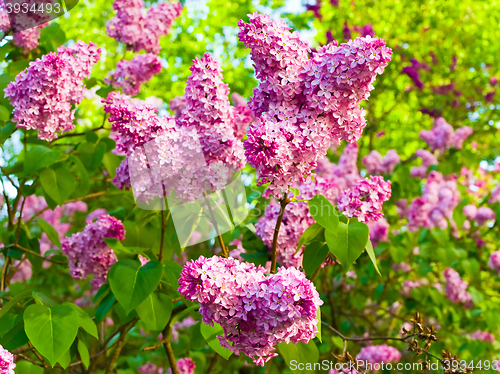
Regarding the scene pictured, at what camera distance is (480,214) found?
3.97 m

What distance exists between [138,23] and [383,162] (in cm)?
244

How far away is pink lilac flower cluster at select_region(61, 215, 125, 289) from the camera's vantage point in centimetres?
210

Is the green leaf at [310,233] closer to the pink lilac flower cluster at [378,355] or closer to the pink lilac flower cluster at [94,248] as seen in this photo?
the pink lilac flower cluster at [94,248]

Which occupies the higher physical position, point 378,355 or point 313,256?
point 313,256

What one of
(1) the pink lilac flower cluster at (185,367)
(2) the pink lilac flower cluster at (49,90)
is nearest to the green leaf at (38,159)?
(2) the pink lilac flower cluster at (49,90)

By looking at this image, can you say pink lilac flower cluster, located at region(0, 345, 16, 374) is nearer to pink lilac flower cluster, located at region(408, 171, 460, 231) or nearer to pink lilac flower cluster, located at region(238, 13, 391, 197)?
pink lilac flower cluster, located at region(238, 13, 391, 197)

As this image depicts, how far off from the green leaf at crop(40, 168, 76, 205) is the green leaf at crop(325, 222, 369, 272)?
1.30m

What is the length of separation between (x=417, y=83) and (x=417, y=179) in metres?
1.30

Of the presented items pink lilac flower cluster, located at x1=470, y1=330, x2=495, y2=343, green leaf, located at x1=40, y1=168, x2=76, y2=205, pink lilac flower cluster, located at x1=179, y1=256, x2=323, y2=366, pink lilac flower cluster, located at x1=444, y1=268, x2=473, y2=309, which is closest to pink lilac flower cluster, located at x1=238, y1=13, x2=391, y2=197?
pink lilac flower cluster, located at x1=179, y1=256, x2=323, y2=366

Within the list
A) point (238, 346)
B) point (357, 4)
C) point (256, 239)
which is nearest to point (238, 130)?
point (256, 239)

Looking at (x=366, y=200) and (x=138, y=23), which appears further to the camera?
(x=138, y=23)

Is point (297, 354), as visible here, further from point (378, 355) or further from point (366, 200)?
point (378, 355)

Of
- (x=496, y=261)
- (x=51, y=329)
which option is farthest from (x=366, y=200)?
(x=496, y=261)

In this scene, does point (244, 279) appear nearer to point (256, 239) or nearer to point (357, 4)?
point (256, 239)
